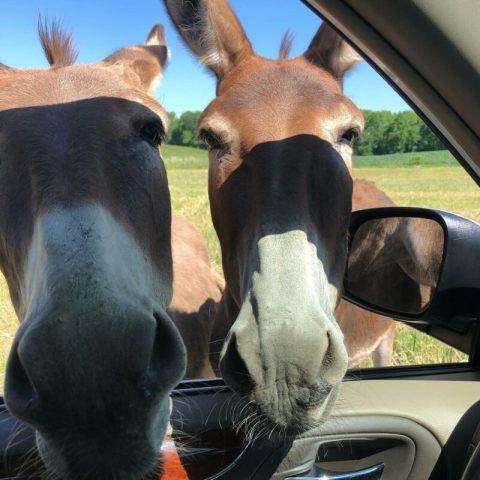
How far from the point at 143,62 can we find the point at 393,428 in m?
1.97

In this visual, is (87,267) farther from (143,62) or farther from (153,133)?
(143,62)

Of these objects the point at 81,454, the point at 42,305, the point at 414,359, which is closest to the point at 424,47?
the point at 42,305

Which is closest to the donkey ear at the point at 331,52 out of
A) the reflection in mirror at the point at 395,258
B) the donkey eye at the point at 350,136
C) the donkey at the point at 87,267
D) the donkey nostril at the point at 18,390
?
the donkey eye at the point at 350,136

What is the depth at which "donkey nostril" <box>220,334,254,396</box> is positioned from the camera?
1493 millimetres

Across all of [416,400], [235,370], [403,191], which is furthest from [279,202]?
[403,191]

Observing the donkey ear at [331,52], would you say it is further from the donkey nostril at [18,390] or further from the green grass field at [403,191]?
the donkey nostril at [18,390]

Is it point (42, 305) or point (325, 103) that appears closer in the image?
point (42, 305)

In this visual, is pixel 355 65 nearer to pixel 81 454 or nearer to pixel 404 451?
pixel 404 451

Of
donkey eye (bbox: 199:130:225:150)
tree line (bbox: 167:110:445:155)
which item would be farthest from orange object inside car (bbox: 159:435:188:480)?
tree line (bbox: 167:110:445:155)

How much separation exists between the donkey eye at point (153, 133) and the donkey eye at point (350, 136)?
2.37 ft

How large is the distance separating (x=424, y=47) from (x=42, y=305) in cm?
99

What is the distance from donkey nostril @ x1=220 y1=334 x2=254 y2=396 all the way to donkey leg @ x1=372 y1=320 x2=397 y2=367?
188 centimetres

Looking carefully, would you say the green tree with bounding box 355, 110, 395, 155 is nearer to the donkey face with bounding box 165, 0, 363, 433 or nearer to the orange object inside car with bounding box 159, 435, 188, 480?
the donkey face with bounding box 165, 0, 363, 433

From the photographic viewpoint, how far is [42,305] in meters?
1.15
